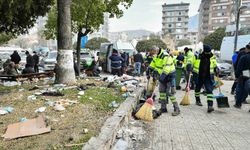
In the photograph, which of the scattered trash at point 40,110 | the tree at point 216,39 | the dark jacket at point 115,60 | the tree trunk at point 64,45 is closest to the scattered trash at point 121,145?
the scattered trash at point 40,110

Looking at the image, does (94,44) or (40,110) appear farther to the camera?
(94,44)

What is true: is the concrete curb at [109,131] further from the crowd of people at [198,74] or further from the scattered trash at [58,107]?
the crowd of people at [198,74]

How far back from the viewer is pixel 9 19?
1104 centimetres

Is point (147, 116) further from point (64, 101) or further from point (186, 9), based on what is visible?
point (186, 9)

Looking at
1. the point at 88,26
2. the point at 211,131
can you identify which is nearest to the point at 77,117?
the point at 211,131

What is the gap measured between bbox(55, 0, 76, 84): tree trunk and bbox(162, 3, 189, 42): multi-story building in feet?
443

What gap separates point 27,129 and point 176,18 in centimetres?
14392

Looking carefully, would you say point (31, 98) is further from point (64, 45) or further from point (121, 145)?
point (121, 145)

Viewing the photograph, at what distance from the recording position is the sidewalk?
565cm

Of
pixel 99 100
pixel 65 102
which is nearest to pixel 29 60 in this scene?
pixel 99 100

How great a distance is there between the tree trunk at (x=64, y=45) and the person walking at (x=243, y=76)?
17.6 ft

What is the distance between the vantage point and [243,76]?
9.45 meters

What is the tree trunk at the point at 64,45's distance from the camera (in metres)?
10.4

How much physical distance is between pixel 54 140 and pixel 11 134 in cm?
82
